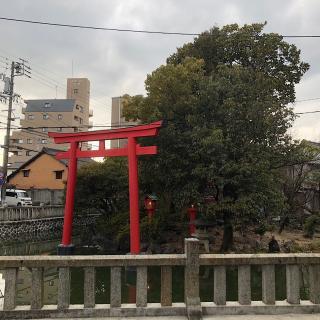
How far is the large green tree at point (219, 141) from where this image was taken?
18.1 m

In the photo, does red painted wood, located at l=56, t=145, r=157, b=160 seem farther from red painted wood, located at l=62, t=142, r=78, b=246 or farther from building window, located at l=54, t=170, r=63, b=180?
building window, located at l=54, t=170, r=63, b=180

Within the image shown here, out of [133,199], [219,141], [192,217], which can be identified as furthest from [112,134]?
[192,217]

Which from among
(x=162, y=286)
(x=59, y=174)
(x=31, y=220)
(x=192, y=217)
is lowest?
(x=31, y=220)

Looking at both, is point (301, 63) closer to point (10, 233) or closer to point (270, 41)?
point (270, 41)

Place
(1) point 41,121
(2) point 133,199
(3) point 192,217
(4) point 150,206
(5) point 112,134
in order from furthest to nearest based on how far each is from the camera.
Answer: (1) point 41,121, (4) point 150,206, (3) point 192,217, (5) point 112,134, (2) point 133,199

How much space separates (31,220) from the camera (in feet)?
92.0

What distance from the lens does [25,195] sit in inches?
1447

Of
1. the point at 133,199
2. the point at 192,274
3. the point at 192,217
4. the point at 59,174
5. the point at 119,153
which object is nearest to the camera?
the point at 192,274

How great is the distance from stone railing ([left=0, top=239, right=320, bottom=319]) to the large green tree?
1165cm

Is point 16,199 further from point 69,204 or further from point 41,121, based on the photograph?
point 41,121

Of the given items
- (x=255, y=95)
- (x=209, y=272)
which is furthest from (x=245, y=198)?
(x=255, y=95)

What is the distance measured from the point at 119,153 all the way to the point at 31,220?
1294cm

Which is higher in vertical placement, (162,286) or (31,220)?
(162,286)

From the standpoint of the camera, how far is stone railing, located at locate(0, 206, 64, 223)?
26.1m
